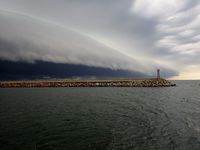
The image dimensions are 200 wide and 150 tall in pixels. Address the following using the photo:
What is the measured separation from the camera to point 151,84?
13700 cm

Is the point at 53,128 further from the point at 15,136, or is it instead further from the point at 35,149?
the point at 35,149

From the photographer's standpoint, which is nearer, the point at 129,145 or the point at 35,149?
the point at 35,149

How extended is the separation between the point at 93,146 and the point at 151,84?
124091mm

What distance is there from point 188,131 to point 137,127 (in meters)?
5.97

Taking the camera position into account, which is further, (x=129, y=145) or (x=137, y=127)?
(x=137, y=127)

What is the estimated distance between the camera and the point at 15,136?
20891 mm

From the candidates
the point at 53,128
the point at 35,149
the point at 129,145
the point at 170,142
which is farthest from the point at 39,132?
the point at 170,142

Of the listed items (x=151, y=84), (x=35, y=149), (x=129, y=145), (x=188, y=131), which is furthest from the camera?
(x=151, y=84)

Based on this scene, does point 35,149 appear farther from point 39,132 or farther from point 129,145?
point 129,145

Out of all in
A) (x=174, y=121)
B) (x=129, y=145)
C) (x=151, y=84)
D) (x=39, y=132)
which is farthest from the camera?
(x=151, y=84)

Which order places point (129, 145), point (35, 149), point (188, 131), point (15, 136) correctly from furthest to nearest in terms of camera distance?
point (188, 131) < point (15, 136) < point (129, 145) < point (35, 149)

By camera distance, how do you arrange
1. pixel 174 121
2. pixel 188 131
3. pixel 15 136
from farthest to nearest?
pixel 174 121 < pixel 188 131 < pixel 15 136

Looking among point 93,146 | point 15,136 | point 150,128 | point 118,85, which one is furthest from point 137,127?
point 118,85

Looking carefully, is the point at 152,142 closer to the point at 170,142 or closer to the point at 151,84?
the point at 170,142
